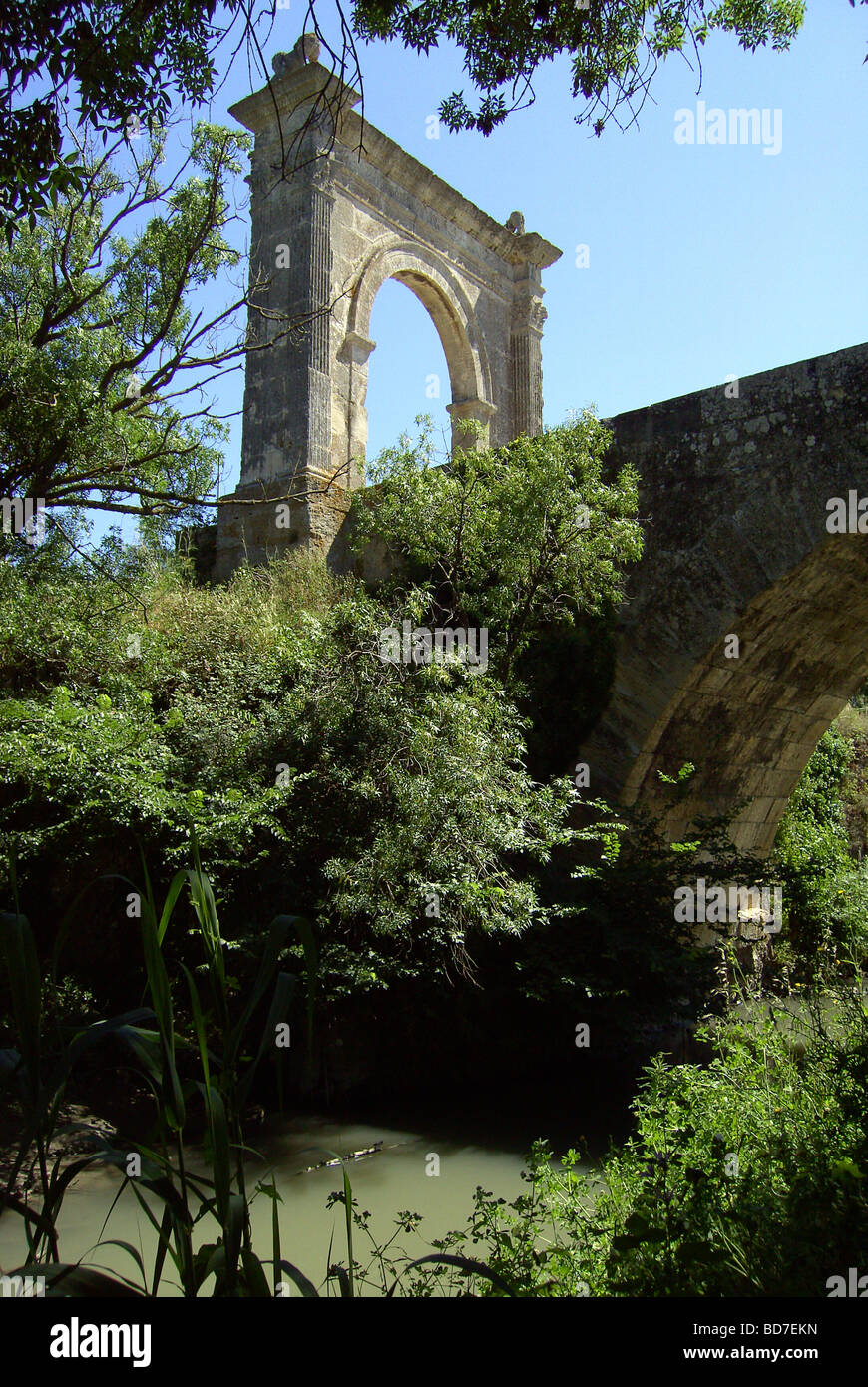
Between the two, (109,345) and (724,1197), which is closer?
(724,1197)

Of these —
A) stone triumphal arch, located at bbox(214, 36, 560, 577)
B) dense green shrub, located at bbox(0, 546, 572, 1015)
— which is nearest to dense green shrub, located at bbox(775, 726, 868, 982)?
dense green shrub, located at bbox(0, 546, 572, 1015)

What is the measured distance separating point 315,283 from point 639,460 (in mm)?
4686

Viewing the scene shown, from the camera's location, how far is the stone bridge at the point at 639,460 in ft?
25.1

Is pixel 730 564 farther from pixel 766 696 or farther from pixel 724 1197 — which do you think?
pixel 724 1197

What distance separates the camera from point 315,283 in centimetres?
1086

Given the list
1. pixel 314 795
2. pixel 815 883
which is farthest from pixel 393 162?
pixel 815 883

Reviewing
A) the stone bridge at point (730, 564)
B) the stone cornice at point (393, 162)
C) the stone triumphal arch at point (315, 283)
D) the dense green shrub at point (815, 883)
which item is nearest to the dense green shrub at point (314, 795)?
the stone bridge at point (730, 564)

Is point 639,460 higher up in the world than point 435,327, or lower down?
lower down

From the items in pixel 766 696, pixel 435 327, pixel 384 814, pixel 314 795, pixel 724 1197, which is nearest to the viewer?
pixel 724 1197

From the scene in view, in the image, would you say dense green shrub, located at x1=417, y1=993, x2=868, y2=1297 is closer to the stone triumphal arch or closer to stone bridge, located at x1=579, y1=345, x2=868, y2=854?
stone bridge, located at x1=579, y1=345, x2=868, y2=854

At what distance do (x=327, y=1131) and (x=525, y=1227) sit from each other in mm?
3645

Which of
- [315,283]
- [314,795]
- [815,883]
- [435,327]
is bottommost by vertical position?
[815,883]

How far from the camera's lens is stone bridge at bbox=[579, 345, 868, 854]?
7.48 metres

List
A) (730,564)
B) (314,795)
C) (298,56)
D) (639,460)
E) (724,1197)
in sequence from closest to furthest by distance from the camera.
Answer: (724,1197), (314,795), (730,564), (639,460), (298,56)
